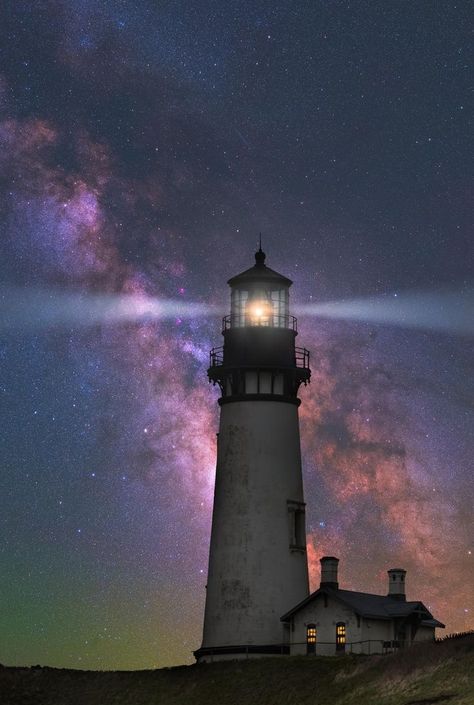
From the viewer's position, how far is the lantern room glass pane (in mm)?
65938

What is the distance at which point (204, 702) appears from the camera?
5741cm

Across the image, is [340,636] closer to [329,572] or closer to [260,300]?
[329,572]

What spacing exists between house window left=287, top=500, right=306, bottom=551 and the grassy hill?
5877mm

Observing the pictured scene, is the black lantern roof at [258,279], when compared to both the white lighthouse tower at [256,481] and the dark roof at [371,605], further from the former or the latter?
the dark roof at [371,605]

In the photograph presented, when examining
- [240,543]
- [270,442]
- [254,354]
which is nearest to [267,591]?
[240,543]

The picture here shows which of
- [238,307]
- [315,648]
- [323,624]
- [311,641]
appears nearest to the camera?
[323,624]

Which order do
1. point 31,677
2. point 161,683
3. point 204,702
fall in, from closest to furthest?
1. point 204,702
2. point 161,683
3. point 31,677

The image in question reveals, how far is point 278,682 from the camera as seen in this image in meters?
56.5

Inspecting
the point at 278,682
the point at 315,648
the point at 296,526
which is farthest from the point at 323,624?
the point at 296,526

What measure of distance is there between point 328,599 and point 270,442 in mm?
7594

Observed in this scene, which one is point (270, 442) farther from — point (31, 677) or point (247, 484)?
point (31, 677)

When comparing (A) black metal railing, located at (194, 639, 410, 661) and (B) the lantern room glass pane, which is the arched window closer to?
(A) black metal railing, located at (194, 639, 410, 661)

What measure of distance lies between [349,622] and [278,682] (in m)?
4.69

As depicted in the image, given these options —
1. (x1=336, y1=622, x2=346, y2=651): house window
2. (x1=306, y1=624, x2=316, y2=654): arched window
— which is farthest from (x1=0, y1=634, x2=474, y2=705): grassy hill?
(x1=306, y1=624, x2=316, y2=654): arched window
